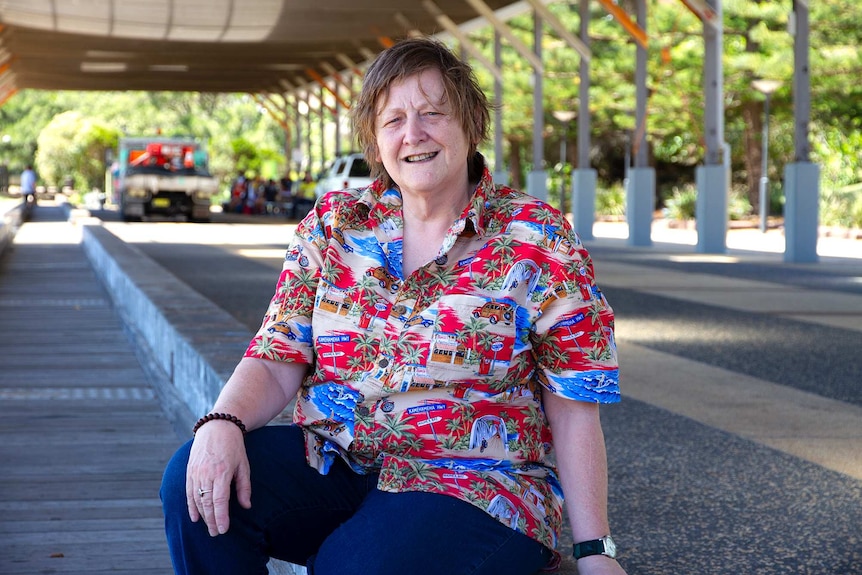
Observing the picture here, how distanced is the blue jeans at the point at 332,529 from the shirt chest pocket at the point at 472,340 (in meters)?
0.23

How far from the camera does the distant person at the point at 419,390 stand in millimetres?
2338

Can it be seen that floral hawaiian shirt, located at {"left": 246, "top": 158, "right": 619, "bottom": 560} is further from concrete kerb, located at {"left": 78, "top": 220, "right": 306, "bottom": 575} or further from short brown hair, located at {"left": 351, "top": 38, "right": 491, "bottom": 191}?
concrete kerb, located at {"left": 78, "top": 220, "right": 306, "bottom": 575}

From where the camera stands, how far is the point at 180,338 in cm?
561

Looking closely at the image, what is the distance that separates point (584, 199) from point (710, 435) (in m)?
19.7

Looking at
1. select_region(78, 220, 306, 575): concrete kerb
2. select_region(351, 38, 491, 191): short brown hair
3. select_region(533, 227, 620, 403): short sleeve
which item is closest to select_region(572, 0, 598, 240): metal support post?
select_region(78, 220, 306, 575): concrete kerb

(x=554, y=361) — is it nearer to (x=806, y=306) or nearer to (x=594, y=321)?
(x=594, y=321)

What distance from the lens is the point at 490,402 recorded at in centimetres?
245

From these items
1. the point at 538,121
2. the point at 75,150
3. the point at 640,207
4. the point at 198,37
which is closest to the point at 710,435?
the point at 640,207

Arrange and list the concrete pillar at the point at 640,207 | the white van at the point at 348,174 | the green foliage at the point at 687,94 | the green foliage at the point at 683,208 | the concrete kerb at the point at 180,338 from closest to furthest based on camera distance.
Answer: the concrete kerb at the point at 180,338 → the concrete pillar at the point at 640,207 → the green foliage at the point at 687,94 → the white van at the point at 348,174 → the green foliage at the point at 683,208

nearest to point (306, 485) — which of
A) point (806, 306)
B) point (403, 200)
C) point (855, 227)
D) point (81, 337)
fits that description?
point (403, 200)

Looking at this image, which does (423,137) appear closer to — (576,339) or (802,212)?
(576,339)

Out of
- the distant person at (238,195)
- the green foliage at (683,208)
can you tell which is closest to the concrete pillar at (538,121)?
the green foliage at (683,208)

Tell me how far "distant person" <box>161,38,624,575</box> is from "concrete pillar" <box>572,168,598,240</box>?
22160mm

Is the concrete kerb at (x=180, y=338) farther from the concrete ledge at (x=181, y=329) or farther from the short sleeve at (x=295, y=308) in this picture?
the short sleeve at (x=295, y=308)
